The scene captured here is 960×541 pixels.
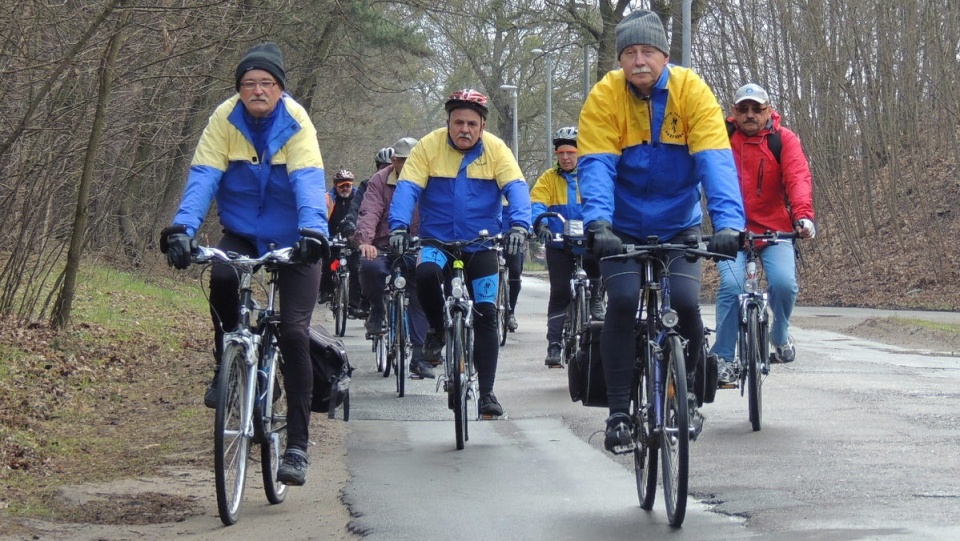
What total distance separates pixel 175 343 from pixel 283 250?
29.3 ft

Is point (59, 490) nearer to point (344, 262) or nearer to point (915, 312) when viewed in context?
point (344, 262)

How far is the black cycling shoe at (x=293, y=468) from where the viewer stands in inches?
255

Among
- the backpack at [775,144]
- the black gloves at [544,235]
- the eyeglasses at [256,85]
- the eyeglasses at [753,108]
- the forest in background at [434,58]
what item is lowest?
the black gloves at [544,235]

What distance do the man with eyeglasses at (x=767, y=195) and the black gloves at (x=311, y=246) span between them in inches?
137

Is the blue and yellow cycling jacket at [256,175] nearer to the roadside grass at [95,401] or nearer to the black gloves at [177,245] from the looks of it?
the black gloves at [177,245]

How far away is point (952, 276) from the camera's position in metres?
22.7

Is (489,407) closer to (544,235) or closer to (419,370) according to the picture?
(544,235)

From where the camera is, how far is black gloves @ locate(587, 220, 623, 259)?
5.98 m

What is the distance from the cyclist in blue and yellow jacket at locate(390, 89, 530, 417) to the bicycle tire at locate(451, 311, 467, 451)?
0.23 meters

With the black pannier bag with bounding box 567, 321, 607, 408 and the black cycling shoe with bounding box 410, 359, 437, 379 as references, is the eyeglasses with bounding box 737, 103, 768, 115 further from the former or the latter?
the black cycling shoe with bounding box 410, 359, 437, 379

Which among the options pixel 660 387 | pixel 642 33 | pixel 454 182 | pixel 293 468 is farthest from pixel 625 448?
pixel 454 182

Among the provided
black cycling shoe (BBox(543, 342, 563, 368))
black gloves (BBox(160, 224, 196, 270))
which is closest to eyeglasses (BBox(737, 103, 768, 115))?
black cycling shoe (BBox(543, 342, 563, 368))

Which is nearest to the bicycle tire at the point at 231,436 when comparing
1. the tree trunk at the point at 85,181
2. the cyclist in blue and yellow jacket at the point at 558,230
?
the tree trunk at the point at 85,181

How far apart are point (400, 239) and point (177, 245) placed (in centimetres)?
273
